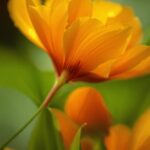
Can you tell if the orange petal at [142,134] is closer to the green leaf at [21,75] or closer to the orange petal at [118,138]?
the orange petal at [118,138]

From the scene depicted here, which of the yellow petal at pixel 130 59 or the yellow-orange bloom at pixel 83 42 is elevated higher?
the yellow-orange bloom at pixel 83 42

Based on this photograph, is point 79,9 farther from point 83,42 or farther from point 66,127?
point 66,127

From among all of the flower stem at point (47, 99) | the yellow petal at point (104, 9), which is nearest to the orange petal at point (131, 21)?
the yellow petal at point (104, 9)

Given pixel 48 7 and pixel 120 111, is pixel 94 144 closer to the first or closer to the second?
pixel 120 111

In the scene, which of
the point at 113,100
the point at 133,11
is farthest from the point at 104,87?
the point at 133,11

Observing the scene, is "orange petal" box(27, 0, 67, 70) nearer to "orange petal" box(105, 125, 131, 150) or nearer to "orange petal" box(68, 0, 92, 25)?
"orange petal" box(68, 0, 92, 25)

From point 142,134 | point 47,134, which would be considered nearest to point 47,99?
point 47,134

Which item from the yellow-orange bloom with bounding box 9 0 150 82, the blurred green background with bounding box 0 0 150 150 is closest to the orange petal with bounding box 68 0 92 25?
the yellow-orange bloom with bounding box 9 0 150 82
